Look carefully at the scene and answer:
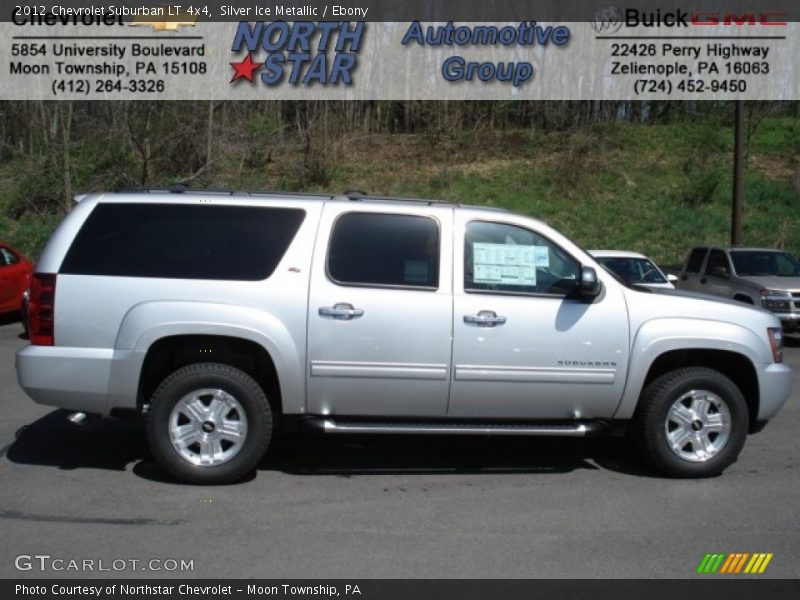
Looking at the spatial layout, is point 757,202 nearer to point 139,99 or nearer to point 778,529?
point 139,99

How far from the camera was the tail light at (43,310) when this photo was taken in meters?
5.87

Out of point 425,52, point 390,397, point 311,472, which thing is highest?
point 425,52

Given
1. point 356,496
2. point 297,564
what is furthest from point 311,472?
point 297,564

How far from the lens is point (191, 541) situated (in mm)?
5004

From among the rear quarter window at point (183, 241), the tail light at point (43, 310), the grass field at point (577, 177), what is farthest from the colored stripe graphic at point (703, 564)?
the grass field at point (577, 177)

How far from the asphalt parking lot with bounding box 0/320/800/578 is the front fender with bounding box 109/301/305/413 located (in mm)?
868

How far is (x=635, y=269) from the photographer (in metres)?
14.9

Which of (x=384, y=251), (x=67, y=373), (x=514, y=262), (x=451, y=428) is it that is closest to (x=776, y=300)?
(x=514, y=262)

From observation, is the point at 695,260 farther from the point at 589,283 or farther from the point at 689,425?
the point at 589,283

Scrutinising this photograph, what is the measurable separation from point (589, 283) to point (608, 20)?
24.7 meters

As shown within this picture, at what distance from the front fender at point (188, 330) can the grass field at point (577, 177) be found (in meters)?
19.8

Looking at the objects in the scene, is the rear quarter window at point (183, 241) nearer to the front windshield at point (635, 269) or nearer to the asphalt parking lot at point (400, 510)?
the asphalt parking lot at point (400, 510)

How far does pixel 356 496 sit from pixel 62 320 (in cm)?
239

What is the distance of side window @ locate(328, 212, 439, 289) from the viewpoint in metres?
6.09
